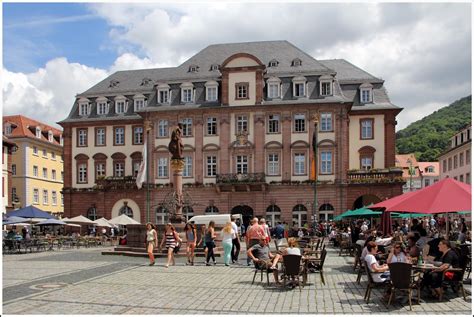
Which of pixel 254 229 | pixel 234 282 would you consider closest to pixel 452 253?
pixel 234 282

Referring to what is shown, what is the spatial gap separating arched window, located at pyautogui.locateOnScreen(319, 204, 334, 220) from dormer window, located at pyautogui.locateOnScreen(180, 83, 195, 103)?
15614mm

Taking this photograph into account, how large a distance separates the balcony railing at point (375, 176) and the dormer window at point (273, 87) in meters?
9.58

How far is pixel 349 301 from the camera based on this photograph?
1280cm

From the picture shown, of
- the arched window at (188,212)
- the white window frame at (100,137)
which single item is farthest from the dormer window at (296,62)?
the white window frame at (100,137)

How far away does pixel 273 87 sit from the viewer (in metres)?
55.8

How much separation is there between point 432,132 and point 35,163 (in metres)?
68.5

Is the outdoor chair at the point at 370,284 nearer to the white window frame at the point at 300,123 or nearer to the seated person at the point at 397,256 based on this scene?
the seated person at the point at 397,256

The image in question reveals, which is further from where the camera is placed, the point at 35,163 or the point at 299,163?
the point at 35,163

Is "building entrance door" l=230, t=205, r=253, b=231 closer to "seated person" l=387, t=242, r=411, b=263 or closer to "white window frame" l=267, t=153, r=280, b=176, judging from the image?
"white window frame" l=267, t=153, r=280, b=176

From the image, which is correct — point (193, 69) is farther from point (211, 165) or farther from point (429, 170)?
point (429, 170)

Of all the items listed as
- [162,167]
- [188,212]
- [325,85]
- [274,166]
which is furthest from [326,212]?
[162,167]

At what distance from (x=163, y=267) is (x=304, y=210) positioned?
34.8 metres

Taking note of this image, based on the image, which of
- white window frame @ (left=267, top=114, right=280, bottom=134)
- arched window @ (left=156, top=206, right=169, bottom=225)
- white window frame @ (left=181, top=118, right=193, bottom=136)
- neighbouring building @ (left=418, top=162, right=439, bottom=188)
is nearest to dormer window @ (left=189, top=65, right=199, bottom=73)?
white window frame @ (left=181, top=118, right=193, bottom=136)

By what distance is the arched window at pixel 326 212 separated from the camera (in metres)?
54.2
